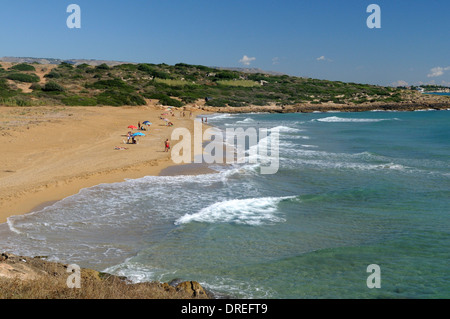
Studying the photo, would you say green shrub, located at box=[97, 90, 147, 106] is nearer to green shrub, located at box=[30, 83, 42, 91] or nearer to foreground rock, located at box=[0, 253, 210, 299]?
green shrub, located at box=[30, 83, 42, 91]

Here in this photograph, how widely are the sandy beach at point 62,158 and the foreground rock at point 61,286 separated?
5397 millimetres

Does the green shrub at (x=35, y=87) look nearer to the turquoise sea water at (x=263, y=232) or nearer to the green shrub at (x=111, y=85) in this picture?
the green shrub at (x=111, y=85)

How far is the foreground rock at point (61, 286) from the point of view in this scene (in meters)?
5.68

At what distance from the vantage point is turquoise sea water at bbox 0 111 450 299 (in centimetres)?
849

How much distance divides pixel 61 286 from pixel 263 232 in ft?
21.5

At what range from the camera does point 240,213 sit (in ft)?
42.7

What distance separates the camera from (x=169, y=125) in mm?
38375

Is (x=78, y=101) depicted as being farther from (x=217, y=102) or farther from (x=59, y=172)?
(x=59, y=172)

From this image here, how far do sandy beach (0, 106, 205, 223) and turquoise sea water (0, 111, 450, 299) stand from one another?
49.9 inches

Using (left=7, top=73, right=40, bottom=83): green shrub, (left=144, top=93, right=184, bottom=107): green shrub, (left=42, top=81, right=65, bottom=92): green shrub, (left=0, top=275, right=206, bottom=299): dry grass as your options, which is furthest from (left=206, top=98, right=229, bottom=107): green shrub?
(left=0, top=275, right=206, bottom=299): dry grass

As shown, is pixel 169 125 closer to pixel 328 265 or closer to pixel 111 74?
pixel 328 265

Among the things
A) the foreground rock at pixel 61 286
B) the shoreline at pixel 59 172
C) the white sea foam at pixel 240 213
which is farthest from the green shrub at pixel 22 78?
the foreground rock at pixel 61 286

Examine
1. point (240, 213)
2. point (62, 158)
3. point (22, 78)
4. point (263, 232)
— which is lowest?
point (263, 232)

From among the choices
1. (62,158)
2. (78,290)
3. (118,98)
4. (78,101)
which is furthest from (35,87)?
(78,290)
